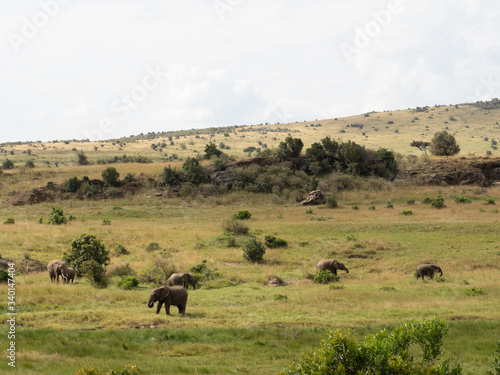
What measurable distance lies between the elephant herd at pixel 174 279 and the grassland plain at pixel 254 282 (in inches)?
24.1

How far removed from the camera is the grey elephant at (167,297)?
17.1 m

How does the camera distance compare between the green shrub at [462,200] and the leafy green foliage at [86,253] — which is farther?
the green shrub at [462,200]

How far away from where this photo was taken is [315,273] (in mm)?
27266

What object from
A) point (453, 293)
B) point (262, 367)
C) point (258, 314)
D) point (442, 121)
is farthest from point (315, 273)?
point (442, 121)

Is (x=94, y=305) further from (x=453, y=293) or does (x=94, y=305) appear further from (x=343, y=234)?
(x=343, y=234)

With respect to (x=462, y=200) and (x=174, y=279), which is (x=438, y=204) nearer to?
(x=462, y=200)

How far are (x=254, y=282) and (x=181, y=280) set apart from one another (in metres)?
4.71

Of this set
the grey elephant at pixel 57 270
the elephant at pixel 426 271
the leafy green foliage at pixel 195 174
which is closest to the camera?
the grey elephant at pixel 57 270

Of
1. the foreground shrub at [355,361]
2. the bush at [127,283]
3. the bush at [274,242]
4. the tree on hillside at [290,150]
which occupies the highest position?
the tree on hillside at [290,150]

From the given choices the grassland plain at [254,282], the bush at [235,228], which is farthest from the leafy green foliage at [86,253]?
the bush at [235,228]

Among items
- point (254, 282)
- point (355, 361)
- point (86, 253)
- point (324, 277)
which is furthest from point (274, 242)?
point (355, 361)

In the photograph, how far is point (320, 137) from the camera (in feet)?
438

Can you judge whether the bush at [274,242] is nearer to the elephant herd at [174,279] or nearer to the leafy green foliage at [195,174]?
the elephant herd at [174,279]

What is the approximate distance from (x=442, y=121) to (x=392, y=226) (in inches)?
4734
